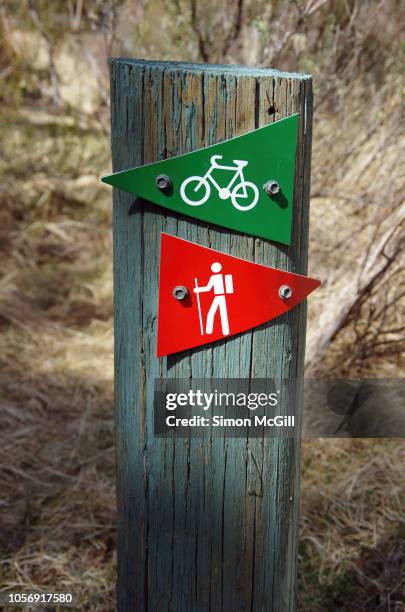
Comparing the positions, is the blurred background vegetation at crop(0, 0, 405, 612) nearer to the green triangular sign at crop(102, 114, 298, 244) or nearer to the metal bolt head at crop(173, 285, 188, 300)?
the metal bolt head at crop(173, 285, 188, 300)

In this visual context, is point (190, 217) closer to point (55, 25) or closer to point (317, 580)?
point (317, 580)

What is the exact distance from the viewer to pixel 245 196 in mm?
1677

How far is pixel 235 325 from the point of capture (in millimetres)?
1749

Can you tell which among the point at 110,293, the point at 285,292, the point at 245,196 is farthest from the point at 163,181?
the point at 110,293

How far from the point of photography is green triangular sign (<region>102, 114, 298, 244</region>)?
166cm

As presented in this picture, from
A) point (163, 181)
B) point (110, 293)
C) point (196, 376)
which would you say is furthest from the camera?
point (110, 293)

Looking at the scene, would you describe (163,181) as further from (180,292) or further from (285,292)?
(285,292)

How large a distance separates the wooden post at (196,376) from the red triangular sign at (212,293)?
0.11ft

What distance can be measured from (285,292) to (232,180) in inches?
11.8

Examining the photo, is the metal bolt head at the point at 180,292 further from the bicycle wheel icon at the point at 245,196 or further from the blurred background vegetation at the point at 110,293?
the blurred background vegetation at the point at 110,293

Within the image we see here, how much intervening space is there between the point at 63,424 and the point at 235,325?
2.55 metres

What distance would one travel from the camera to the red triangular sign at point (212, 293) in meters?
1.72

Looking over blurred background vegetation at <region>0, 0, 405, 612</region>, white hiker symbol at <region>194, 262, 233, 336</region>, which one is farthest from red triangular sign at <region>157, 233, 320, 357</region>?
blurred background vegetation at <region>0, 0, 405, 612</region>

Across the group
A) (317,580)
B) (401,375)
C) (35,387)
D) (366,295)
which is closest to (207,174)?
(317,580)
